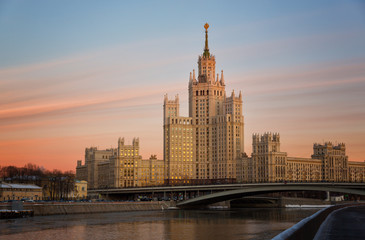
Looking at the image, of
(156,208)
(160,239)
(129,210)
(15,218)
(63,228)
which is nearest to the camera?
(160,239)

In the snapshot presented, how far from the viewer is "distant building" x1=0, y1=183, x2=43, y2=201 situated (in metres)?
151

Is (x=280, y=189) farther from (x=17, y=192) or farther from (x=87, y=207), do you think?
(x=17, y=192)

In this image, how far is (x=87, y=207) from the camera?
13575 centimetres

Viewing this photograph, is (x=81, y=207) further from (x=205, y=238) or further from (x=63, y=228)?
(x=205, y=238)

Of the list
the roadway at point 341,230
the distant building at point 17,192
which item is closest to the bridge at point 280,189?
the distant building at point 17,192

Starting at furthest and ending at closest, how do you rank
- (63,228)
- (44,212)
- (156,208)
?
(156,208) → (44,212) → (63,228)

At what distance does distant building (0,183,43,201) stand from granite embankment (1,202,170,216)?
2823 centimetres

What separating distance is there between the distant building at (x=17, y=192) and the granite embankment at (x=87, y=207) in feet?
92.6

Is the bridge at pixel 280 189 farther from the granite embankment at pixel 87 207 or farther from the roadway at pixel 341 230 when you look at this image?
the roadway at pixel 341 230

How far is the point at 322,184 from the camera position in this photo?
13800 cm

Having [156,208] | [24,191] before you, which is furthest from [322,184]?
[24,191]

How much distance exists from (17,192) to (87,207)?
34.2m

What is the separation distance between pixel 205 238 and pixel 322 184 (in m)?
77.4

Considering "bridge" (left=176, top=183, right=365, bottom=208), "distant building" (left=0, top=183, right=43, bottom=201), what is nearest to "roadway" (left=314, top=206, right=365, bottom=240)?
"bridge" (left=176, top=183, right=365, bottom=208)
